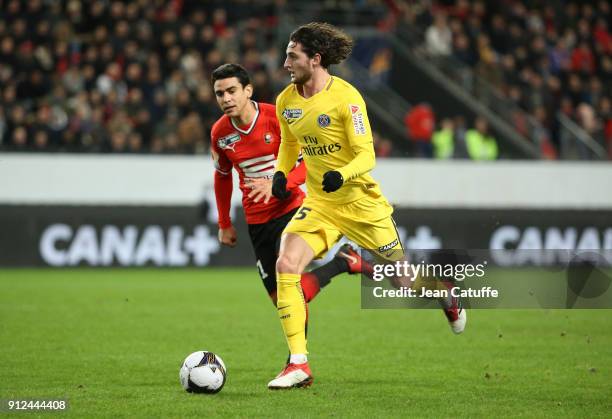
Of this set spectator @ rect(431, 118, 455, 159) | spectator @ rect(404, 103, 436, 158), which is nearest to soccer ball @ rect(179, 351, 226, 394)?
spectator @ rect(431, 118, 455, 159)

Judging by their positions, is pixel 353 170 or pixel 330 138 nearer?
pixel 353 170

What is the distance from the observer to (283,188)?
7441 millimetres

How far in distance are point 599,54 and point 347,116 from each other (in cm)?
1930

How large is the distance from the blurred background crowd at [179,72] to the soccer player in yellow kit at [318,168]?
11037mm

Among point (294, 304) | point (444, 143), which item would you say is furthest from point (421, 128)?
point (294, 304)

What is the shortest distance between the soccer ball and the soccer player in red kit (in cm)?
138

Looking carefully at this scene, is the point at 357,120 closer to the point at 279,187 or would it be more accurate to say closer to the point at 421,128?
the point at 279,187

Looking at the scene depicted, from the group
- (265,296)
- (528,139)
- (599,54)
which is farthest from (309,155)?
(599,54)

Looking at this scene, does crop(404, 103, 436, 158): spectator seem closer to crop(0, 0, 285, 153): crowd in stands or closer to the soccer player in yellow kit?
crop(0, 0, 285, 153): crowd in stands

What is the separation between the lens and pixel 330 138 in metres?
7.44

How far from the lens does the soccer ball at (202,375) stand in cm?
706

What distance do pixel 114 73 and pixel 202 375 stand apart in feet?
41.4

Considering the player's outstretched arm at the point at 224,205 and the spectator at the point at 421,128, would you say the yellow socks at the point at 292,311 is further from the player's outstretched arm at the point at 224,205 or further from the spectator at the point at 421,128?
the spectator at the point at 421,128

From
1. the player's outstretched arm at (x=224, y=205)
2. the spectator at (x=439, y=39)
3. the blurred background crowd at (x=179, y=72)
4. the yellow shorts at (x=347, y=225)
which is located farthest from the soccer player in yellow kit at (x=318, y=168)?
the spectator at (x=439, y=39)
